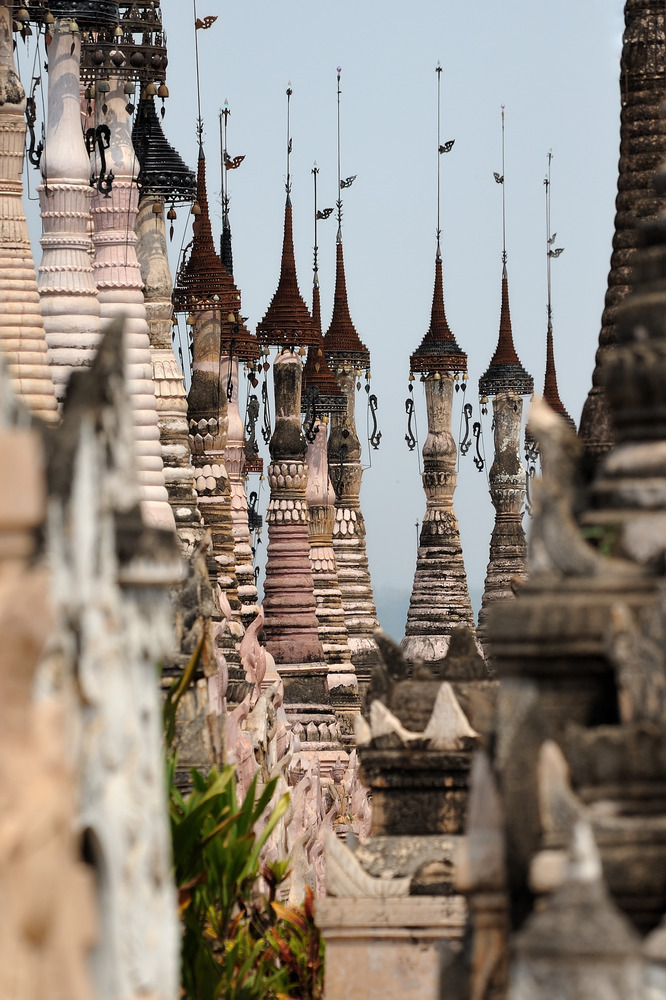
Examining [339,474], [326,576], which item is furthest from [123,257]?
[339,474]

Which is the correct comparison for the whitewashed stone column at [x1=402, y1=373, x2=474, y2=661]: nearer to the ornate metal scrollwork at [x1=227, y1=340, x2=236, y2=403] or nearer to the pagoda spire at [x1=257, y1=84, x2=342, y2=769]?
the pagoda spire at [x1=257, y1=84, x2=342, y2=769]

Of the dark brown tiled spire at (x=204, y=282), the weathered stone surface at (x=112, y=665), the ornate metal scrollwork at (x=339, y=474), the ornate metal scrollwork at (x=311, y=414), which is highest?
the dark brown tiled spire at (x=204, y=282)

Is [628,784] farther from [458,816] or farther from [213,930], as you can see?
[213,930]

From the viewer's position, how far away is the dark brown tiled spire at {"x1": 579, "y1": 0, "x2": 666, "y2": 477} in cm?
1451

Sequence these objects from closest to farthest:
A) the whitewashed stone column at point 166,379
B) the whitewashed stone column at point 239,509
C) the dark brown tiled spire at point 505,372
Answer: the whitewashed stone column at point 166,379 → the whitewashed stone column at point 239,509 → the dark brown tiled spire at point 505,372

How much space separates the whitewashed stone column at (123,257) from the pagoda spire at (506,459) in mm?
26380

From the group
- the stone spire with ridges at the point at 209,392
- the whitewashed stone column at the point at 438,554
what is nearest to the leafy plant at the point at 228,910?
the stone spire with ridges at the point at 209,392

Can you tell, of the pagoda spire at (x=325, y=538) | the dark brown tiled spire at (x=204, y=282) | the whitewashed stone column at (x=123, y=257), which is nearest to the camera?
the whitewashed stone column at (x=123, y=257)

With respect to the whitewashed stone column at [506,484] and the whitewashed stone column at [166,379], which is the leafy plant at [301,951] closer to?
the whitewashed stone column at [166,379]

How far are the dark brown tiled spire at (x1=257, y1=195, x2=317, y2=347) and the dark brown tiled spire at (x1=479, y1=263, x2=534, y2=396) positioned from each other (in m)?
12.4

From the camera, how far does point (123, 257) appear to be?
63.1ft

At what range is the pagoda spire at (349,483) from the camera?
3969 cm

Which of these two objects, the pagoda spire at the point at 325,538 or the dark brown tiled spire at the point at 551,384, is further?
the dark brown tiled spire at the point at 551,384

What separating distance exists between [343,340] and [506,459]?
23.3ft
